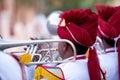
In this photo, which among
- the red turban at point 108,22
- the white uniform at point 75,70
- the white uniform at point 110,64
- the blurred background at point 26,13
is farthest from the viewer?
the blurred background at point 26,13

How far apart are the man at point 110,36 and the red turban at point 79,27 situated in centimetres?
35

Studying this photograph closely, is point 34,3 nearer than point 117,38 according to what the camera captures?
No

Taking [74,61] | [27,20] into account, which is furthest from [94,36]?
[27,20]

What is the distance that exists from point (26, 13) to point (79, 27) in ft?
34.4

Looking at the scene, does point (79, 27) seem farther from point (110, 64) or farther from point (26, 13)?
point (26, 13)

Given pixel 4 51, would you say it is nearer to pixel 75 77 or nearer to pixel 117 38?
pixel 75 77

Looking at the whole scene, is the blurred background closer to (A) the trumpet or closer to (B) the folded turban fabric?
(A) the trumpet

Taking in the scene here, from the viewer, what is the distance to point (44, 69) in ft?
9.51

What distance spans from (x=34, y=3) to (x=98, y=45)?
11826mm

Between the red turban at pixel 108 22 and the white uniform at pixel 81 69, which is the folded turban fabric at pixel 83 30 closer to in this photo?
the white uniform at pixel 81 69

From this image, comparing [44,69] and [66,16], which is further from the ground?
[66,16]

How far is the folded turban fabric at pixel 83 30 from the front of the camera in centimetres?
300

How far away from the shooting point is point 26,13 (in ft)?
44.0

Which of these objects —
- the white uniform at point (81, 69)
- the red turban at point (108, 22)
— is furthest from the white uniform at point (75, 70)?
the red turban at point (108, 22)
